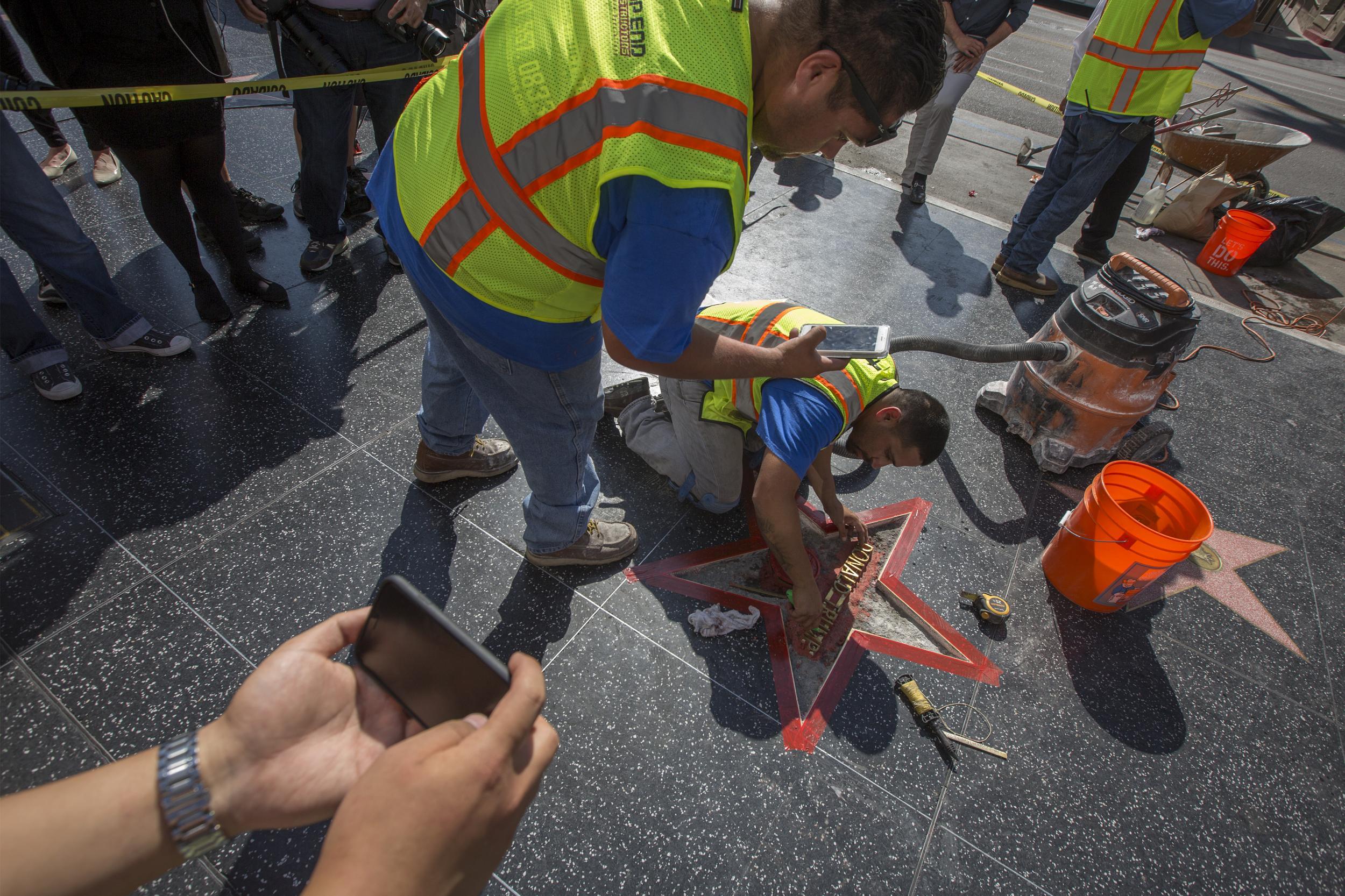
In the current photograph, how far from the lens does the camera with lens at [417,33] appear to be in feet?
9.75

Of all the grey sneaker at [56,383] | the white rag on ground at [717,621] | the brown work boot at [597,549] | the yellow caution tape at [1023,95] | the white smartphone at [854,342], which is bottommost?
the white rag on ground at [717,621]

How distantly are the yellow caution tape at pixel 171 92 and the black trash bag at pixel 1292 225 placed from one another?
21.3ft

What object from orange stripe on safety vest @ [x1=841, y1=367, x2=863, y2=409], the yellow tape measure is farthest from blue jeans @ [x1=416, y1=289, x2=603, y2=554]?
the yellow tape measure

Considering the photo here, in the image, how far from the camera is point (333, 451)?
267 centimetres

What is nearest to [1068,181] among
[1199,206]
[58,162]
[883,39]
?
[1199,206]

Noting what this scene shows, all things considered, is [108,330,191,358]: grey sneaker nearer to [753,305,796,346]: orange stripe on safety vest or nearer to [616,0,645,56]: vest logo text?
[753,305,796,346]: orange stripe on safety vest

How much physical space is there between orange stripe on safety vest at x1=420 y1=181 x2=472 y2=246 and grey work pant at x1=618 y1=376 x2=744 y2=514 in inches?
46.4

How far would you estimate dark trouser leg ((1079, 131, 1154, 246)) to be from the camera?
4.23 metres

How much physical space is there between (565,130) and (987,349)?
214 cm

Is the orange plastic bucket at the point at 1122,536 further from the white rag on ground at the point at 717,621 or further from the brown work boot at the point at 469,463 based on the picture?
the brown work boot at the point at 469,463

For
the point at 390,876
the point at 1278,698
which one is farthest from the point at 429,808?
the point at 1278,698

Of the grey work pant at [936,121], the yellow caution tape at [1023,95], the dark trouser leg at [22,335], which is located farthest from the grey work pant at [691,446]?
the yellow caution tape at [1023,95]

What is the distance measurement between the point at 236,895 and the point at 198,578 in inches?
41.1

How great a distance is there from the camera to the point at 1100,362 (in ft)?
9.05
